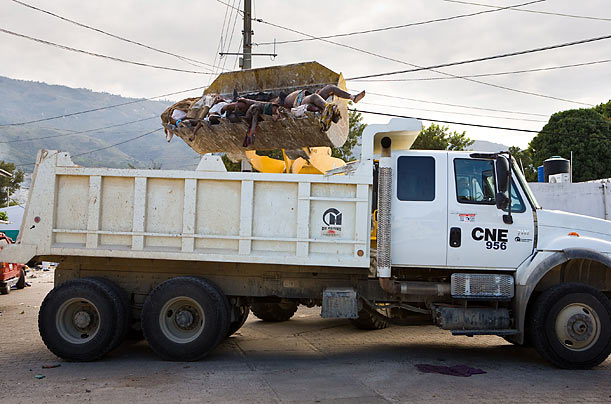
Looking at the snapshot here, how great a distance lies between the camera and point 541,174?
65.9ft

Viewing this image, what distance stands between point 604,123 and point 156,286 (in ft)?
120

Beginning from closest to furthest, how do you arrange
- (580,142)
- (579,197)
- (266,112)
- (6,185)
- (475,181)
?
(475,181) → (266,112) → (579,197) → (580,142) → (6,185)

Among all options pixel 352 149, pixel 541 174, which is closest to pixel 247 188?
pixel 352 149

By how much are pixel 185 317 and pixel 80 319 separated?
1.30 meters

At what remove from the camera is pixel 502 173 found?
6.64m

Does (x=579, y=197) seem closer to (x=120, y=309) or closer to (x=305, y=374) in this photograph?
(x=305, y=374)

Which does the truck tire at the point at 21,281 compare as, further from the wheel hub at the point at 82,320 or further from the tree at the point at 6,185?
the tree at the point at 6,185

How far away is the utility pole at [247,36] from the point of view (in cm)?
1588

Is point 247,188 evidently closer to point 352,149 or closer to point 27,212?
point 27,212

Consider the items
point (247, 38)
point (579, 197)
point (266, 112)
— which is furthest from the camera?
point (579, 197)

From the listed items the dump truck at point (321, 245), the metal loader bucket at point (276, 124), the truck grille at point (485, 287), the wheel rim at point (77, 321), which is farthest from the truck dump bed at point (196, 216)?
the metal loader bucket at point (276, 124)

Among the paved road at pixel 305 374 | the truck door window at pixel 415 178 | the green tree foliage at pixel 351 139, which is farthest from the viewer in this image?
the green tree foliage at pixel 351 139

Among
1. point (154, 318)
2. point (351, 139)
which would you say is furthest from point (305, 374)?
point (351, 139)

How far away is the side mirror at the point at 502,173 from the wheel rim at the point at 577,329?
164 centimetres
